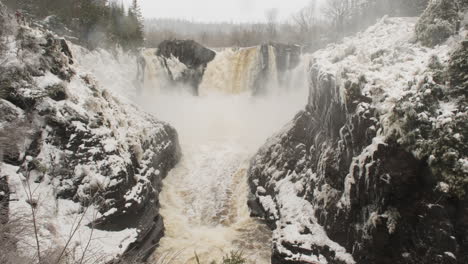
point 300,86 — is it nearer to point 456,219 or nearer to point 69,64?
point 69,64

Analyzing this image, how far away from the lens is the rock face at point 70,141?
436 inches

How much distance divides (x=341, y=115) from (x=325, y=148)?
145 cm

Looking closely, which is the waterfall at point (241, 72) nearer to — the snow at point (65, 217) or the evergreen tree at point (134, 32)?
the evergreen tree at point (134, 32)

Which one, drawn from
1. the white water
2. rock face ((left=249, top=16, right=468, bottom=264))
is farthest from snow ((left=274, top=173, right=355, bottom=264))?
the white water

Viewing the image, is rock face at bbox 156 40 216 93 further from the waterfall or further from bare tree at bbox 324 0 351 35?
bare tree at bbox 324 0 351 35

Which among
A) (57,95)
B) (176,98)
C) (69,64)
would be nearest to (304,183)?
(57,95)

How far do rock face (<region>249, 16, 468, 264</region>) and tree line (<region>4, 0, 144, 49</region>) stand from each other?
1994cm

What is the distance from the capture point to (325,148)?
12586mm

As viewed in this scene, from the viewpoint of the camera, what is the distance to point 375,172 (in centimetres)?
923

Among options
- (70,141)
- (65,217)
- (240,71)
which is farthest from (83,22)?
(65,217)

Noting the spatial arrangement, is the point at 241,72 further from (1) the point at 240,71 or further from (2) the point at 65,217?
(2) the point at 65,217

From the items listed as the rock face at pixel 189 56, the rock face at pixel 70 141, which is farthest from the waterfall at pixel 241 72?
the rock face at pixel 70 141

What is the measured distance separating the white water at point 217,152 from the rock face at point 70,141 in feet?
5.39

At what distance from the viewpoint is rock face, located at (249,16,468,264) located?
324 inches
